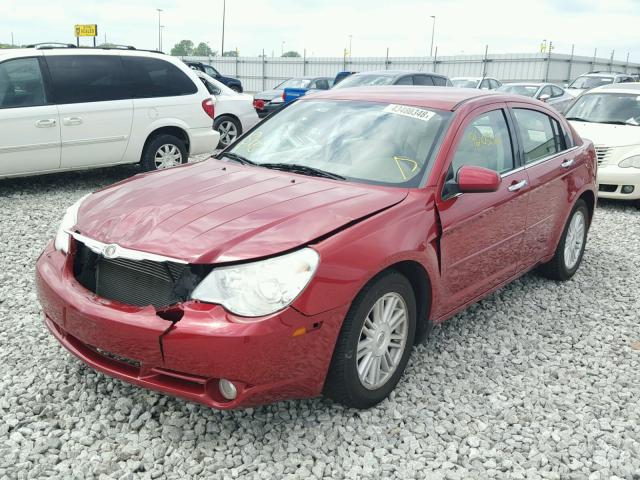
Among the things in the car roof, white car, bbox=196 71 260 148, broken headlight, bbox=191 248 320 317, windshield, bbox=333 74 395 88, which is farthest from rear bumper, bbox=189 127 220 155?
broken headlight, bbox=191 248 320 317

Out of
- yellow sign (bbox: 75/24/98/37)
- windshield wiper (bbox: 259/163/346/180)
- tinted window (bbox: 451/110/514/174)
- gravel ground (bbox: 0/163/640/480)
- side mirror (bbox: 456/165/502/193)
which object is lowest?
gravel ground (bbox: 0/163/640/480)

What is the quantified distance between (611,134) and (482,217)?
5978 mm

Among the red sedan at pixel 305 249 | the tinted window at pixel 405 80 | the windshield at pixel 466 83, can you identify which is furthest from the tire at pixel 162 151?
the windshield at pixel 466 83

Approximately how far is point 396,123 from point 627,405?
6.81 feet

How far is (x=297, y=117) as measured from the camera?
14.5 ft

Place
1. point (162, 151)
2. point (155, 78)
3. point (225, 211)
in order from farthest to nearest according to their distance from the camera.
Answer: point (162, 151)
point (155, 78)
point (225, 211)

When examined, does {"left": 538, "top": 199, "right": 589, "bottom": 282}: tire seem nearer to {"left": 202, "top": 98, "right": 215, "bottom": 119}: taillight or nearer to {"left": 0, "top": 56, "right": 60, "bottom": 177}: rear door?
{"left": 202, "top": 98, "right": 215, "bottom": 119}: taillight

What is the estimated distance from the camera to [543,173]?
15.4 feet

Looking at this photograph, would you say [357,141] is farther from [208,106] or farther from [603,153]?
[603,153]

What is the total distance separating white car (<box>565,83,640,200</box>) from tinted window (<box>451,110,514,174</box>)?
4886 mm

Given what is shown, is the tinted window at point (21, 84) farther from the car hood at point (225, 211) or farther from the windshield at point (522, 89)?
the windshield at point (522, 89)

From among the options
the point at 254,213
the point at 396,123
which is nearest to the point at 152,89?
the point at 396,123

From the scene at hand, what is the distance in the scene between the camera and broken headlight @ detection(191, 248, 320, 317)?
2717 mm

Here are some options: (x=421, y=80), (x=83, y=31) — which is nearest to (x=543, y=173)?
(x=421, y=80)
